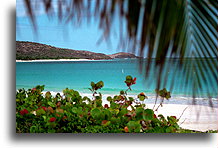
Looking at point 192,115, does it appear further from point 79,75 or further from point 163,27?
point 163,27

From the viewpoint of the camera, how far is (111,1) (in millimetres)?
661

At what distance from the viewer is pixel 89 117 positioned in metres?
2.00

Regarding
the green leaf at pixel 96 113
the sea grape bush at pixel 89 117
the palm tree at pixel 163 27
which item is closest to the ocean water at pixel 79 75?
the sea grape bush at pixel 89 117

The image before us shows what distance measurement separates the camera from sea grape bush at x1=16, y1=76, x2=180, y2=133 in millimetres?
1938

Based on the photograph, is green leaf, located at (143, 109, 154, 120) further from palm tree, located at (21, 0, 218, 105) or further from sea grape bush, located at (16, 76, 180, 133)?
palm tree, located at (21, 0, 218, 105)

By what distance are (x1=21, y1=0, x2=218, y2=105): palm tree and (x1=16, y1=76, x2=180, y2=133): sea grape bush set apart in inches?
47.7

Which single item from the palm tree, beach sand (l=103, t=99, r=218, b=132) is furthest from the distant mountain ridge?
the palm tree

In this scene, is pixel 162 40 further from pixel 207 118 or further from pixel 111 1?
pixel 207 118

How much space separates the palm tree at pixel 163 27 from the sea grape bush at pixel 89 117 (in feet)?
3.98

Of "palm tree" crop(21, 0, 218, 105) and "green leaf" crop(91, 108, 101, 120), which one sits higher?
"palm tree" crop(21, 0, 218, 105)

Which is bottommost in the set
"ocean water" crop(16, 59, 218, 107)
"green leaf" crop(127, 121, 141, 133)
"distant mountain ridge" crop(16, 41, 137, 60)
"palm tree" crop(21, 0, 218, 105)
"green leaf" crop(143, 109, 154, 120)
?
"green leaf" crop(127, 121, 141, 133)

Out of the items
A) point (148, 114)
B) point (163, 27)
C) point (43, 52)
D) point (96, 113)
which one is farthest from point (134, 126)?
point (163, 27)

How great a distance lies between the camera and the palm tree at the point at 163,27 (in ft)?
2.09

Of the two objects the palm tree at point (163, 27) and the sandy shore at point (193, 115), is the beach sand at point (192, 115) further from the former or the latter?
the palm tree at point (163, 27)
